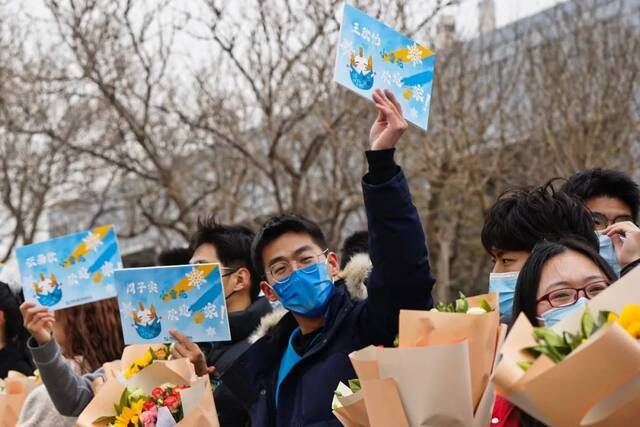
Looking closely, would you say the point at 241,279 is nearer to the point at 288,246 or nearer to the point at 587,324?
the point at 288,246

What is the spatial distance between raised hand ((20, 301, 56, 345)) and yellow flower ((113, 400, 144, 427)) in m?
0.95

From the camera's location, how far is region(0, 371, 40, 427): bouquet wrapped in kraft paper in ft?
16.1

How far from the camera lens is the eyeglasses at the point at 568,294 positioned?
2.75 meters

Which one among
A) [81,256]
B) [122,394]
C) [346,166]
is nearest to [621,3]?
A: [346,166]

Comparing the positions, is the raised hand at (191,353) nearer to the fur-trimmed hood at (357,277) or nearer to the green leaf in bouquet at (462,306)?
the fur-trimmed hood at (357,277)

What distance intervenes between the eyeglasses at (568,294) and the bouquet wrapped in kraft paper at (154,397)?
134 centimetres

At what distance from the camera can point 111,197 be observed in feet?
46.7

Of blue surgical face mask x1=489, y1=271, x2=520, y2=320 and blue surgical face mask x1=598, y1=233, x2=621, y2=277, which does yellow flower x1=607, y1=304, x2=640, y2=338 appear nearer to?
blue surgical face mask x1=489, y1=271, x2=520, y2=320

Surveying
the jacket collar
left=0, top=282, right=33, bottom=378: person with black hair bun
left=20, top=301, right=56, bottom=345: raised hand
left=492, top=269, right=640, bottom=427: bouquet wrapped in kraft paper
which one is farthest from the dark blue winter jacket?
left=0, top=282, right=33, bottom=378: person with black hair bun

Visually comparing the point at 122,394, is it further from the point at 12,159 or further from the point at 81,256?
the point at 12,159

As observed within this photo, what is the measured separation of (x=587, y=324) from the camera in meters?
2.17

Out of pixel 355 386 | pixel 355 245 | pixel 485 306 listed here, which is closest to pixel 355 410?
pixel 355 386

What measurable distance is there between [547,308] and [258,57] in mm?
8539

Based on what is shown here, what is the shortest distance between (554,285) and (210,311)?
1744 mm
